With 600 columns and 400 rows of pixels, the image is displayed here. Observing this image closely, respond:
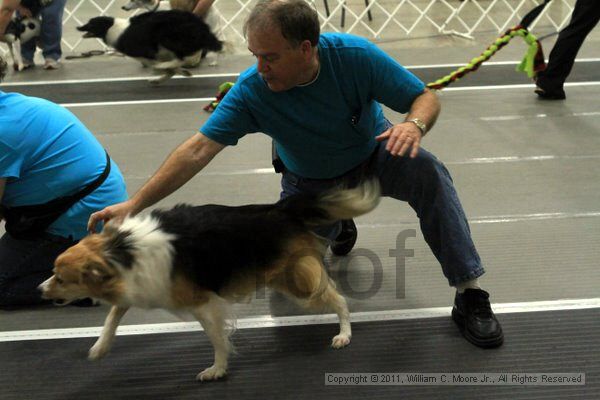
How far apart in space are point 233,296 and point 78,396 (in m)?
0.66

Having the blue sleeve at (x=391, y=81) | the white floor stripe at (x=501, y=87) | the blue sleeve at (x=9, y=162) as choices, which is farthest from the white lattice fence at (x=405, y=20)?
the blue sleeve at (x=391, y=81)

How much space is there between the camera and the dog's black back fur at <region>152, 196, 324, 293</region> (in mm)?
2100

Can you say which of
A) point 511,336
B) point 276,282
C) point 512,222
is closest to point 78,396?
point 276,282

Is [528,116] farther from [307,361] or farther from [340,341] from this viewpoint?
[307,361]

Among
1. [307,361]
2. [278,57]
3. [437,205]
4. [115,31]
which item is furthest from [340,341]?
[115,31]

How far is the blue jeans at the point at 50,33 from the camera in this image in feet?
23.1

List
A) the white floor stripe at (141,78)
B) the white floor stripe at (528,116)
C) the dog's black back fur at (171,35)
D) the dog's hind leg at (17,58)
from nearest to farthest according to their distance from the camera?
the white floor stripe at (528,116) → the dog's black back fur at (171,35) → the white floor stripe at (141,78) → the dog's hind leg at (17,58)

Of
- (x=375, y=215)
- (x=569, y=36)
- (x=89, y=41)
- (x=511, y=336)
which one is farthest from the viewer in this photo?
(x=89, y=41)

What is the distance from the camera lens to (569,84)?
576 centimetres

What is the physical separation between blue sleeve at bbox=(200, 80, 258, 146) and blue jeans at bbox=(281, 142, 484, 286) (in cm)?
54

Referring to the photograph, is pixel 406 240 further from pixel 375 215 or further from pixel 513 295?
pixel 513 295

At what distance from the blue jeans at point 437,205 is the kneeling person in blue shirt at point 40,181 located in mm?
1195

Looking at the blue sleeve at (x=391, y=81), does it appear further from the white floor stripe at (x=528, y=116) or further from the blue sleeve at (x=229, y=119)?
the white floor stripe at (x=528, y=116)

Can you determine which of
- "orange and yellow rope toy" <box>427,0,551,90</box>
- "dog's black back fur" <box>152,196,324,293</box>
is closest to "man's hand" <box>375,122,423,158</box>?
"dog's black back fur" <box>152,196,324,293</box>
